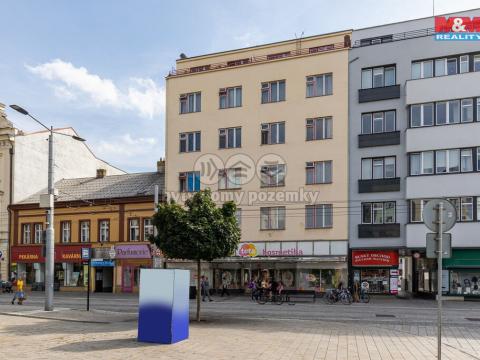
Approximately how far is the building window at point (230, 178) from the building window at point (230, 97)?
4881 mm

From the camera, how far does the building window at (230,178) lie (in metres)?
42.2

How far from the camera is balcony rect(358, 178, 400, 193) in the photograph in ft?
122

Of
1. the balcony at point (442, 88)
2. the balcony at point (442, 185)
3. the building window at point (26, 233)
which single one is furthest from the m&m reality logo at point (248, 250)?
the building window at point (26, 233)

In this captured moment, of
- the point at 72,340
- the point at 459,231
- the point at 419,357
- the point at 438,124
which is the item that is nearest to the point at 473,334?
the point at 419,357

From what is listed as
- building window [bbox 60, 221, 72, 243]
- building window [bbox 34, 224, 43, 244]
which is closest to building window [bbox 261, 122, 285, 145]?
building window [bbox 60, 221, 72, 243]

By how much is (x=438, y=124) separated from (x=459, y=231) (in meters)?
6.72

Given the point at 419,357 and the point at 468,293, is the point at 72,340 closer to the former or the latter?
the point at 419,357

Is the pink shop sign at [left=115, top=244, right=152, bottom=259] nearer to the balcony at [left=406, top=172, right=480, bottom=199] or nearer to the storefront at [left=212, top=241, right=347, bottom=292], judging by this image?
the storefront at [left=212, top=241, right=347, bottom=292]

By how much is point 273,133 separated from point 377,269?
39.3 feet

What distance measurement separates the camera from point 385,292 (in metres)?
37.6

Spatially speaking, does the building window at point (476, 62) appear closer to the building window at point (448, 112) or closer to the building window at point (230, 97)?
the building window at point (448, 112)

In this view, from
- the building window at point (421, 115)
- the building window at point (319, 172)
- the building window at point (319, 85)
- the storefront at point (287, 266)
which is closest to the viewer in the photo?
the building window at point (421, 115)

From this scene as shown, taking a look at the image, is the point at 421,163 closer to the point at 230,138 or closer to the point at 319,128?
the point at 319,128

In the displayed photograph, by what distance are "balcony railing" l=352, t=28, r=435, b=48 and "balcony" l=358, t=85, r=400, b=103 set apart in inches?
128
